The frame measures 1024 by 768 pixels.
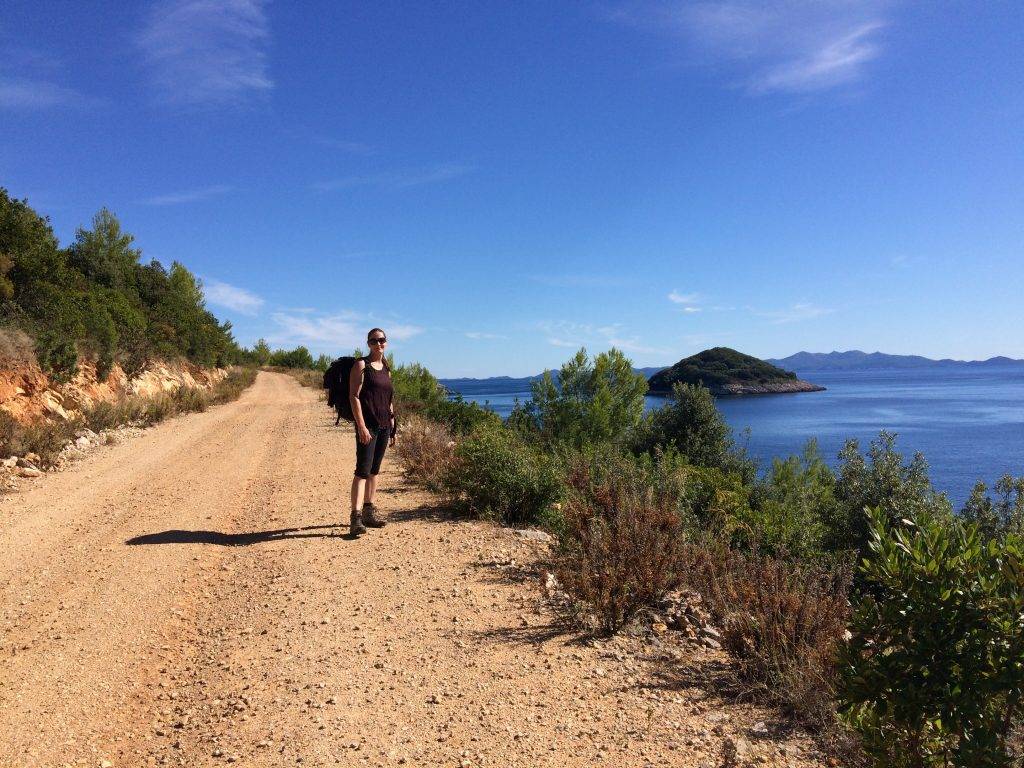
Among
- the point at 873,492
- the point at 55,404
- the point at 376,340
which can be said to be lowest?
the point at 873,492

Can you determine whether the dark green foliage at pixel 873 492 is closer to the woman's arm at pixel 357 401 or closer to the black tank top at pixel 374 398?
the black tank top at pixel 374 398

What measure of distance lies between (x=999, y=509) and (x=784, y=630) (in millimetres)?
18684

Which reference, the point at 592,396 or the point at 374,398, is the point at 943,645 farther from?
Answer: the point at 592,396

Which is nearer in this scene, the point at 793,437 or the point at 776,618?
the point at 776,618

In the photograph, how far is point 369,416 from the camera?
6297 mm

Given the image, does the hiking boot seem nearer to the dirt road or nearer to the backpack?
the dirt road

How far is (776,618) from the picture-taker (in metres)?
3.88

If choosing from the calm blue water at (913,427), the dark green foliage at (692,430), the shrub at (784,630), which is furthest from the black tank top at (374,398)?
the dark green foliage at (692,430)

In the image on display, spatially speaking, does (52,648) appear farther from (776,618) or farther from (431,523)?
(776,618)

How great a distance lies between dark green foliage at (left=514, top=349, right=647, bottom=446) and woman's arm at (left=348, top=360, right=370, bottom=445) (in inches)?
499

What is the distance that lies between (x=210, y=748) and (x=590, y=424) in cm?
1635

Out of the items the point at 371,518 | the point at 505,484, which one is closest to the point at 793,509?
the point at 505,484

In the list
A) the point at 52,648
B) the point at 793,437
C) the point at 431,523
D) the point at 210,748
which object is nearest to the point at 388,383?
the point at 431,523

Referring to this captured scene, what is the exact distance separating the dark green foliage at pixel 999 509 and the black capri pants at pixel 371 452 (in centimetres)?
1657
